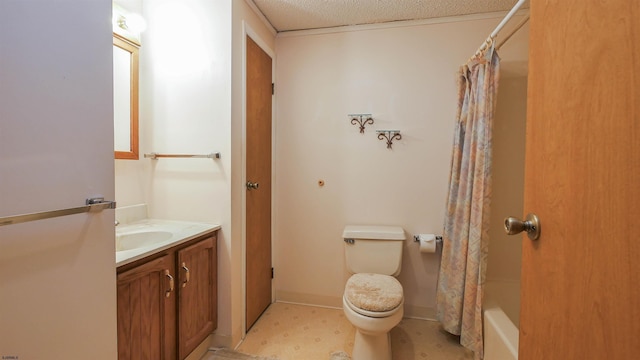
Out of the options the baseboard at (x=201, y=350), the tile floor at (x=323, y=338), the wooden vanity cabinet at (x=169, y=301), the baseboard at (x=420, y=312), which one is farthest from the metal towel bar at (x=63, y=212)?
the baseboard at (x=420, y=312)

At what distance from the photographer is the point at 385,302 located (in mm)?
1499

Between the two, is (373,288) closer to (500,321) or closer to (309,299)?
(500,321)

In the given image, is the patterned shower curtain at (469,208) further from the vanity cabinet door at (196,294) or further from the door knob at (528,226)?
the vanity cabinet door at (196,294)

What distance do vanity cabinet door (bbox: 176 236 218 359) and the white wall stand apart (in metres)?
0.78

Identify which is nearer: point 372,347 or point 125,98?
point 372,347

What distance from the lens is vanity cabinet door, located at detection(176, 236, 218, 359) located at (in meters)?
1.41

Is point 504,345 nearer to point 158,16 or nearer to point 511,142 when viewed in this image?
point 511,142

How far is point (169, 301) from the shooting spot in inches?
Answer: 52.8

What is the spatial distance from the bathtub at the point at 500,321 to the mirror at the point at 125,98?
7.73ft

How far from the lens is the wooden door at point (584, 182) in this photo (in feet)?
1.48

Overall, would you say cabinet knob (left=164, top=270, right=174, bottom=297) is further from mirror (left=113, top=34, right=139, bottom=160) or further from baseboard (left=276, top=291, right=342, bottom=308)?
baseboard (left=276, top=291, right=342, bottom=308)

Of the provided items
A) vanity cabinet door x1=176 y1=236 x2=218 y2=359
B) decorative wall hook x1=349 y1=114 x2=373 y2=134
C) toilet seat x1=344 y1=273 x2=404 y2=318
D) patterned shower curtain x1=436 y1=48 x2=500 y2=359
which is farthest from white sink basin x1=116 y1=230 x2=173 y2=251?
patterned shower curtain x1=436 y1=48 x2=500 y2=359

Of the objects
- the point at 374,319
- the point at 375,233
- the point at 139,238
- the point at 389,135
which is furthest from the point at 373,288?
the point at 139,238

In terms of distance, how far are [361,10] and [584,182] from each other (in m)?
1.93
